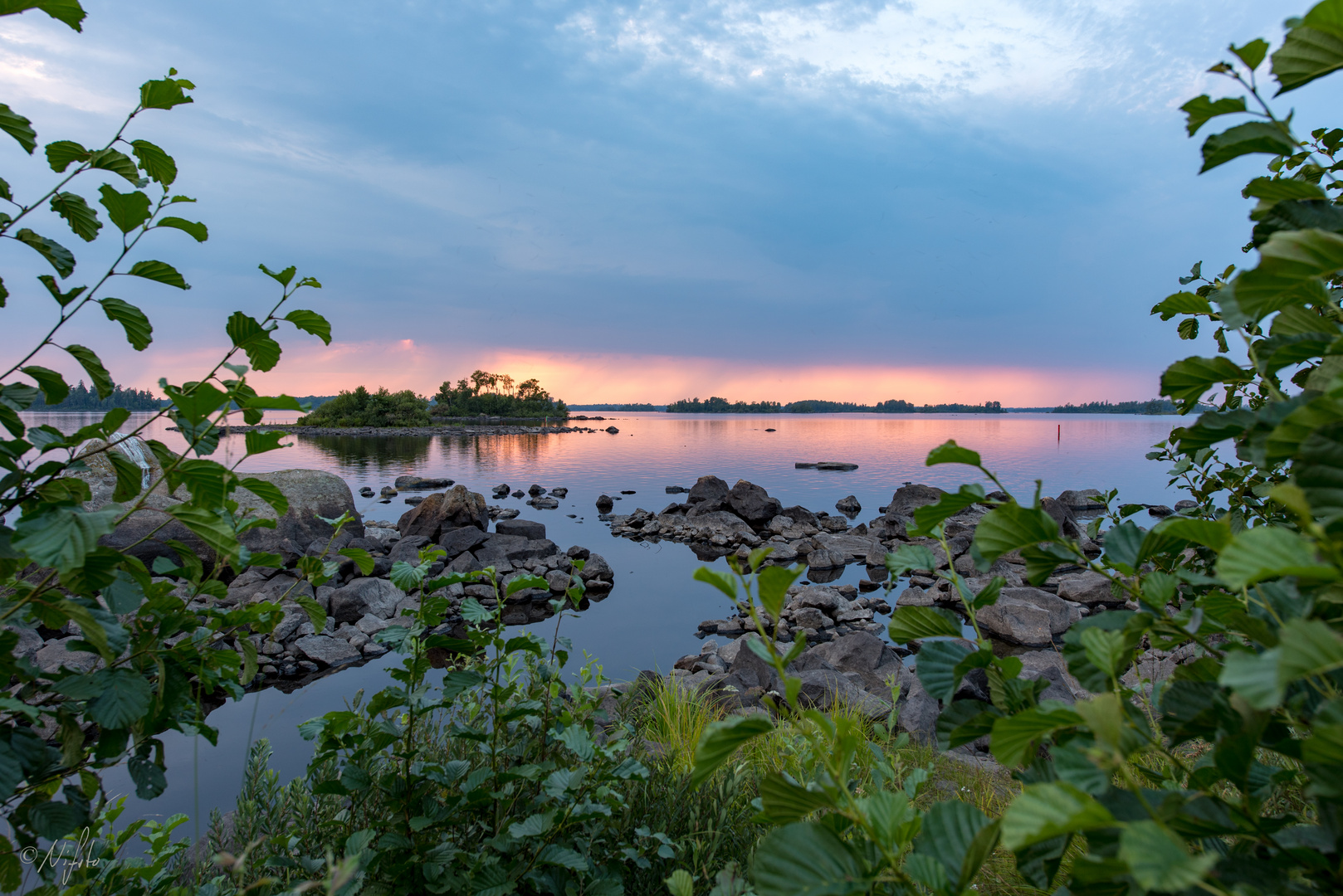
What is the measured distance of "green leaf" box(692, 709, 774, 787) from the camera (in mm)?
700

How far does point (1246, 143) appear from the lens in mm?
842

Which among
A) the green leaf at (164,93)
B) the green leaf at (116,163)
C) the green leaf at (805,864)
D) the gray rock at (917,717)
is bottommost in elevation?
the gray rock at (917,717)

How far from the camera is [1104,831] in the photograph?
652 millimetres

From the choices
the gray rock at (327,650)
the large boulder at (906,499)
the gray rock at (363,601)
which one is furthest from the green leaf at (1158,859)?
the large boulder at (906,499)

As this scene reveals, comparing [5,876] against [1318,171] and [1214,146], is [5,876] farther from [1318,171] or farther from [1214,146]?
[1318,171]

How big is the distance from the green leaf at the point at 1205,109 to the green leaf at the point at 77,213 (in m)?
2.32

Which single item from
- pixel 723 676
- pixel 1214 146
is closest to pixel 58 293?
pixel 1214 146

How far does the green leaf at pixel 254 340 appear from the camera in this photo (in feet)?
5.16

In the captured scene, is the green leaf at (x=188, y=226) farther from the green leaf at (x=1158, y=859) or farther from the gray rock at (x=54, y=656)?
the gray rock at (x=54, y=656)

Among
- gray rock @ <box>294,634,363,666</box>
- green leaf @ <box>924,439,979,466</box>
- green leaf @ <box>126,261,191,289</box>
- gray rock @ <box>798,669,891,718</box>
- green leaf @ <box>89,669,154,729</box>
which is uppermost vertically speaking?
green leaf @ <box>126,261,191,289</box>

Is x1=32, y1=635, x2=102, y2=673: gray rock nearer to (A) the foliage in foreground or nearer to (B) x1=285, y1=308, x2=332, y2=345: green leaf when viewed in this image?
(B) x1=285, y1=308, x2=332, y2=345: green leaf

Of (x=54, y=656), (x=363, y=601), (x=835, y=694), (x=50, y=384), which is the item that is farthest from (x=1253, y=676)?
(x=363, y=601)

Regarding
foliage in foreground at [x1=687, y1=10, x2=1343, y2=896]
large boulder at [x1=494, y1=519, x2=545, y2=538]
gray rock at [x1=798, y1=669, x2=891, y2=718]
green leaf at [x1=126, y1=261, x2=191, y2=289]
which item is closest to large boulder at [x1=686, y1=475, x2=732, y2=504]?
large boulder at [x1=494, y1=519, x2=545, y2=538]

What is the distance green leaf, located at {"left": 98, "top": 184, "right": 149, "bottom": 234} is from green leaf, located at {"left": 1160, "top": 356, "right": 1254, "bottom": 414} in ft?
6.96
